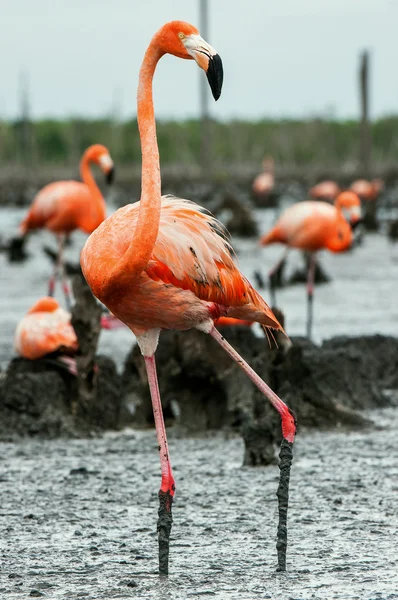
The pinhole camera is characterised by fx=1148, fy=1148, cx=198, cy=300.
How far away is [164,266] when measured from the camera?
390cm

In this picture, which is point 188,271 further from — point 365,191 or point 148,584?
point 365,191

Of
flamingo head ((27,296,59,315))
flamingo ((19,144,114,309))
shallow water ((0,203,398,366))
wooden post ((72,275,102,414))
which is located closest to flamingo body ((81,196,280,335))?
wooden post ((72,275,102,414))

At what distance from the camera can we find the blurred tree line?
37469 millimetres

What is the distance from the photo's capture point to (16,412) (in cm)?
643

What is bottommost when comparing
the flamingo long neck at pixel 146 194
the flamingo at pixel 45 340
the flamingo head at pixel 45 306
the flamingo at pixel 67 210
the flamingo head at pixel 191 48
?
the flamingo at pixel 45 340

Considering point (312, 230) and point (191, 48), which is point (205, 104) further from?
point (191, 48)

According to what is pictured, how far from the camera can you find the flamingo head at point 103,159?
A: 12484 millimetres

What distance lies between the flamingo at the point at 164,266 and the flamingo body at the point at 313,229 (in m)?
6.41

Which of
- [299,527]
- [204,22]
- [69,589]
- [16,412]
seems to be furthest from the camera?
[204,22]

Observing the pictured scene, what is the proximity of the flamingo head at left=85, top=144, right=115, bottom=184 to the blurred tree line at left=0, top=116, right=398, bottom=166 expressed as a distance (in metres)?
20.8

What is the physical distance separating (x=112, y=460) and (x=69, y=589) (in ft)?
7.04

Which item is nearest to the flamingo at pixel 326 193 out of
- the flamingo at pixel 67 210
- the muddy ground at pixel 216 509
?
the flamingo at pixel 67 210

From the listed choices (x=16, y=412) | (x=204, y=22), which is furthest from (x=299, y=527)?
(x=204, y=22)

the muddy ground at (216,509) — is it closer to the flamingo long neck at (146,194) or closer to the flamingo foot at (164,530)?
the flamingo foot at (164,530)
